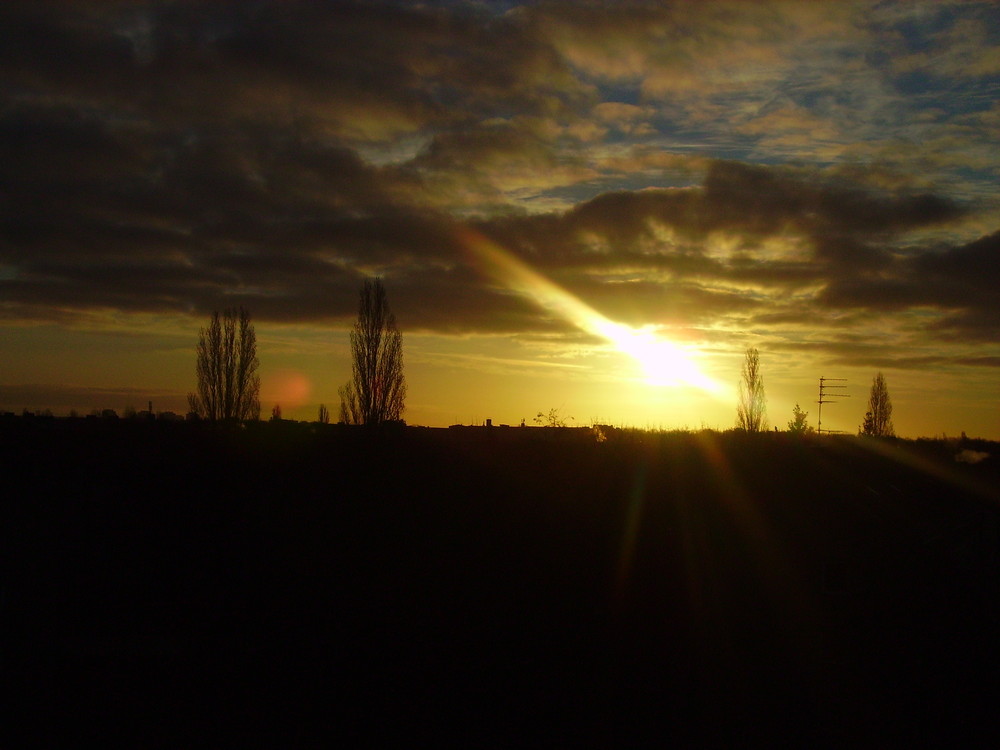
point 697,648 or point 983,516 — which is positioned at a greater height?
point 983,516

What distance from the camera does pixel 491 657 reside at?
8.70m

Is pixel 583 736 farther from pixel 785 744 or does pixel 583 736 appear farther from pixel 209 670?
pixel 209 670

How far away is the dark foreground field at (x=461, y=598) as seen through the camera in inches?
294

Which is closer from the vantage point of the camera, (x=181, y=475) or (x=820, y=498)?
(x=181, y=475)

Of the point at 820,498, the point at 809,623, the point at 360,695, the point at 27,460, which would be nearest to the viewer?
the point at 360,695

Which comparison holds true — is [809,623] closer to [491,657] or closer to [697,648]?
[697,648]

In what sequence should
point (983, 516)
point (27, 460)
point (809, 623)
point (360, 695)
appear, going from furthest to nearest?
point (27, 460), point (983, 516), point (809, 623), point (360, 695)

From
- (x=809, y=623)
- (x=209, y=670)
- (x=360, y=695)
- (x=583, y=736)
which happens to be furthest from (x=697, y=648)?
(x=209, y=670)

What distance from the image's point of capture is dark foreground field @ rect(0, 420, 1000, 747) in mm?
7473

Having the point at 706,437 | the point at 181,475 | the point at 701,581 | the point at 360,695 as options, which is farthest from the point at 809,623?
the point at 706,437

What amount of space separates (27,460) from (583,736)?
1512 cm

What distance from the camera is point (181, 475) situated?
53.1ft

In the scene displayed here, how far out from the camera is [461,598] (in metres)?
10.8

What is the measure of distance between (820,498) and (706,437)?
9260 millimetres
